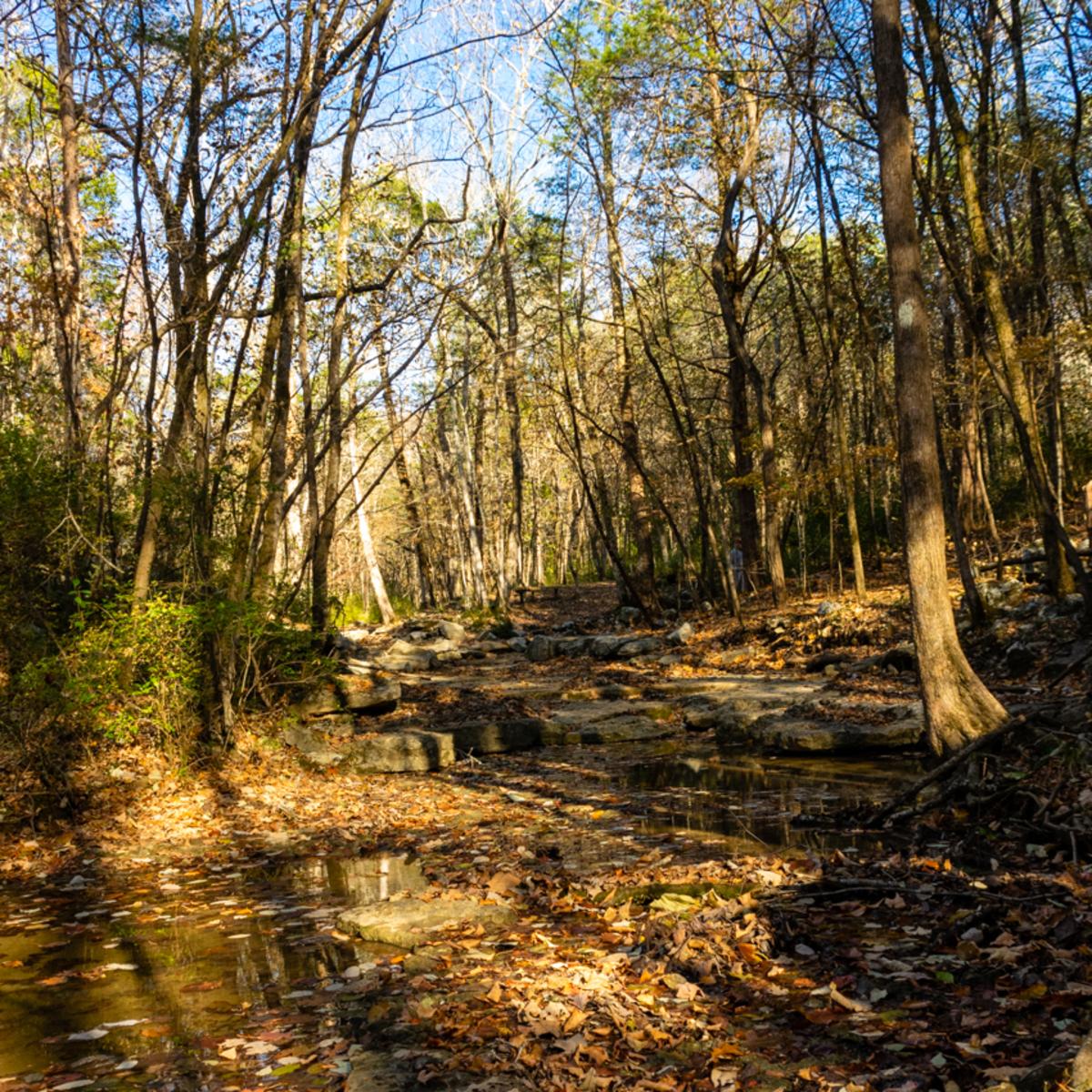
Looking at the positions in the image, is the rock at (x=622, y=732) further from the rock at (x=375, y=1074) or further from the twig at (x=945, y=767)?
the rock at (x=375, y=1074)

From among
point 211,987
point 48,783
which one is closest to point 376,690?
point 48,783

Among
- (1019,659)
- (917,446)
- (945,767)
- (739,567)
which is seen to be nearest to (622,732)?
(1019,659)

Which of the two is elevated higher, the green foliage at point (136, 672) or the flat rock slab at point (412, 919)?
the green foliage at point (136, 672)

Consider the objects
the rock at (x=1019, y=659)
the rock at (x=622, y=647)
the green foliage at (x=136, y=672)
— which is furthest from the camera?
the rock at (x=622, y=647)

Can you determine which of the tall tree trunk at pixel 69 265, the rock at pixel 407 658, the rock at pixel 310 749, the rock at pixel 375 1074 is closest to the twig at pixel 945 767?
the rock at pixel 375 1074

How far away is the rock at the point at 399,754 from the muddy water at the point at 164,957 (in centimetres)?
340

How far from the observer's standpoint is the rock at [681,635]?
18.8m

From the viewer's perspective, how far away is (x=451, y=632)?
24266 millimetres

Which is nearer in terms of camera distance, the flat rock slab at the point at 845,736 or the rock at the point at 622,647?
the flat rock slab at the point at 845,736

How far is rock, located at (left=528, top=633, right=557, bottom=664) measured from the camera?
802 inches

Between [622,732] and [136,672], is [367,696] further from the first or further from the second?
[136,672]

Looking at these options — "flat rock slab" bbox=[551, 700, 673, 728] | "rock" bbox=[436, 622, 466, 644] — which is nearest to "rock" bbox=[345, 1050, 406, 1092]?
"flat rock slab" bbox=[551, 700, 673, 728]

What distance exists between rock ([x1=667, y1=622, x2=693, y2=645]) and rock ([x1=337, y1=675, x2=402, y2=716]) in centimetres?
687

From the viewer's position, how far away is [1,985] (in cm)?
478
